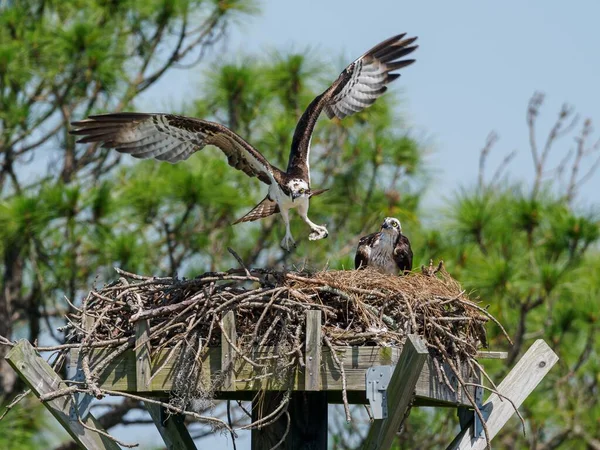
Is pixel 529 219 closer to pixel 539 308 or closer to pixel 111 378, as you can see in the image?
pixel 539 308

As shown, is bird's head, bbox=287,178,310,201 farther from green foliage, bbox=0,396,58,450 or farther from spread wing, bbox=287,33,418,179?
green foliage, bbox=0,396,58,450

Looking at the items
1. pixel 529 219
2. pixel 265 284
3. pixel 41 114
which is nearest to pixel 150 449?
pixel 41 114

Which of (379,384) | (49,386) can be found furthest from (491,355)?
(49,386)

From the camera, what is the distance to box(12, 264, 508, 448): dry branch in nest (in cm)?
503

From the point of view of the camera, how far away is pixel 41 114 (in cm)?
1171

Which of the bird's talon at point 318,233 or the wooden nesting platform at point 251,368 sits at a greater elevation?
the bird's talon at point 318,233

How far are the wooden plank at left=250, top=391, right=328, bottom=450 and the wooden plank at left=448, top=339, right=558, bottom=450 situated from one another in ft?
2.00

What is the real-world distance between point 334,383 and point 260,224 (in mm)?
6885

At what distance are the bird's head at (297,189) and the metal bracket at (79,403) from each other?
196cm

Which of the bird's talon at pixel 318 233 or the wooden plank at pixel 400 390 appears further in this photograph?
the bird's talon at pixel 318 233

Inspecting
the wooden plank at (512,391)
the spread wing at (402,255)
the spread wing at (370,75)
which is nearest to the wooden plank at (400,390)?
the wooden plank at (512,391)

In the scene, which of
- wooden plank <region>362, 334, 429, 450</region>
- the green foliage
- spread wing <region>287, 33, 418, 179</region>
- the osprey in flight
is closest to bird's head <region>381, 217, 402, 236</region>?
the osprey in flight

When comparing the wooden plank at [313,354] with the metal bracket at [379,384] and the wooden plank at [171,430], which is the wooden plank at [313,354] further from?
the wooden plank at [171,430]

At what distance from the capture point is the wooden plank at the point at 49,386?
4.97 m
